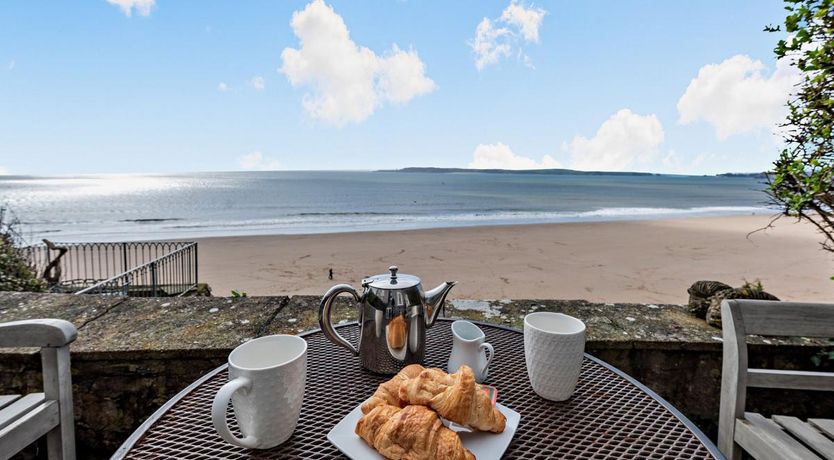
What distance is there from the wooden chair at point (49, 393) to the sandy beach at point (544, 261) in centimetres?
569

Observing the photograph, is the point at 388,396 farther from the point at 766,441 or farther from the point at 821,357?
the point at 821,357

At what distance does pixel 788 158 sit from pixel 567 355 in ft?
5.46

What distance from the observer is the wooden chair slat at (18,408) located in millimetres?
1036

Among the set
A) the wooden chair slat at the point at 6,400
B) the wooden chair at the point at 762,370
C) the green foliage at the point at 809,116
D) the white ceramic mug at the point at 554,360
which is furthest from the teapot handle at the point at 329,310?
the green foliage at the point at 809,116

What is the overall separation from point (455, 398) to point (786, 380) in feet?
4.12

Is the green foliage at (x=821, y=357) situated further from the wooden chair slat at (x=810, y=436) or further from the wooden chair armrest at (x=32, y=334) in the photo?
the wooden chair armrest at (x=32, y=334)

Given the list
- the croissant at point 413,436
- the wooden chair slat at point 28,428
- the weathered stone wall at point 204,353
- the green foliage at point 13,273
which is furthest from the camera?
the green foliage at point 13,273

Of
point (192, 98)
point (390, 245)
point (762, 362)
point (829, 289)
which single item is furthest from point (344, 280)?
point (192, 98)

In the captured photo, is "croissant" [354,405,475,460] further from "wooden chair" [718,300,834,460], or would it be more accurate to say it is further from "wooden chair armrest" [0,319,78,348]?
"wooden chair" [718,300,834,460]

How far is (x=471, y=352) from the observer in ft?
3.44

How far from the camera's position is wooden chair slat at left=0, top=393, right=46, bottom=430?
1.04 metres

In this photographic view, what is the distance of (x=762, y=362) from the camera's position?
1741 millimetres

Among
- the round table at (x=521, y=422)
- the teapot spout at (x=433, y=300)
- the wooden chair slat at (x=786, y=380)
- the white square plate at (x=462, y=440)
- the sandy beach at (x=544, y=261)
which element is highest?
the teapot spout at (x=433, y=300)

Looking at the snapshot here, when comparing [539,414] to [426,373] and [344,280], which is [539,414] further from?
[344,280]
